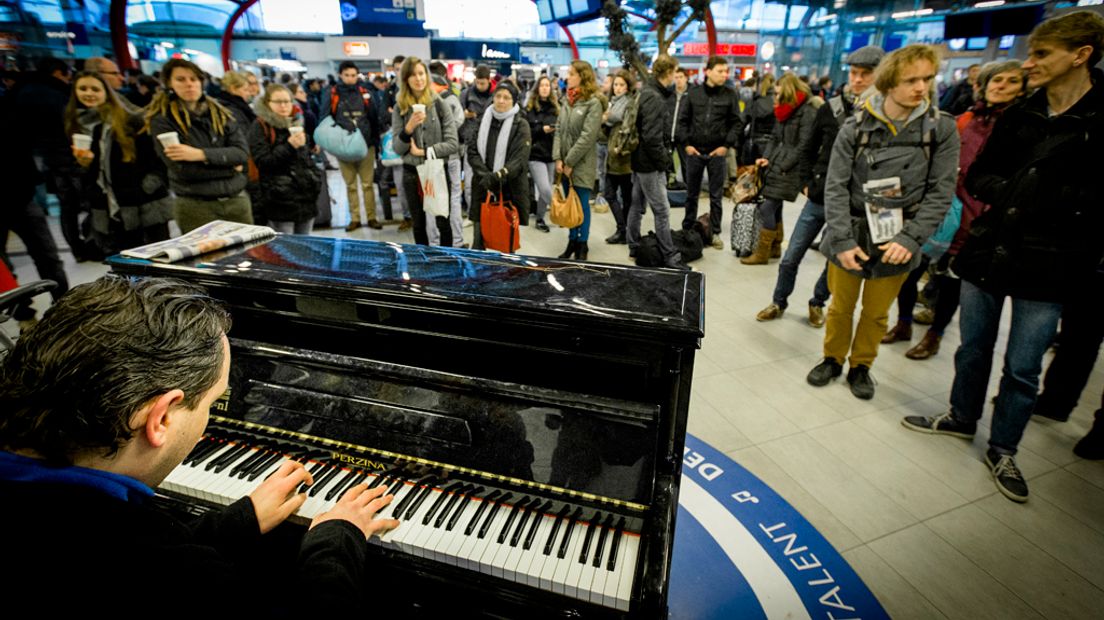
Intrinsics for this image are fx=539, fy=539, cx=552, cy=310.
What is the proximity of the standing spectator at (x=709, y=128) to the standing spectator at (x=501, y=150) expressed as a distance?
2.02 m

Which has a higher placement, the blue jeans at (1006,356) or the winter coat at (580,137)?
the winter coat at (580,137)

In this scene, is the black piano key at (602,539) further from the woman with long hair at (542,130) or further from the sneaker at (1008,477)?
the woman with long hair at (542,130)

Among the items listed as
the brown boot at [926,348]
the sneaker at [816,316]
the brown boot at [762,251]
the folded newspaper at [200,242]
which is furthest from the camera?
the brown boot at [762,251]

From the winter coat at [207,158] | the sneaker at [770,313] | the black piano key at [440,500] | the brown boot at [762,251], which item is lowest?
the sneaker at [770,313]

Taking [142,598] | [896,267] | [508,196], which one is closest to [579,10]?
[508,196]

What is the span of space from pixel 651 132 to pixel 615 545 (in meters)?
4.11

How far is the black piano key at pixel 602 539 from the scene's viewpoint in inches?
48.5

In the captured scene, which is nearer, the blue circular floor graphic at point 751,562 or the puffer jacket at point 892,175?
the blue circular floor graphic at point 751,562

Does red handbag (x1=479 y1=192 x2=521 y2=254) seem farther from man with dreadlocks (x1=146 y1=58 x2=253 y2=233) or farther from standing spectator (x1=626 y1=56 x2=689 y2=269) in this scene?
man with dreadlocks (x1=146 y1=58 x2=253 y2=233)

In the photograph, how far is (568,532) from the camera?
1304mm

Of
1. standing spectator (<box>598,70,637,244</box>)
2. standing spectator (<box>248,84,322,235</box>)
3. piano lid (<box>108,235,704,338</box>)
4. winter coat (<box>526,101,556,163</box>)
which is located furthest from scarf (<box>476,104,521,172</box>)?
piano lid (<box>108,235,704,338</box>)

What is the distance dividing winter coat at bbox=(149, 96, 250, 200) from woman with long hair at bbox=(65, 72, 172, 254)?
0.60 m

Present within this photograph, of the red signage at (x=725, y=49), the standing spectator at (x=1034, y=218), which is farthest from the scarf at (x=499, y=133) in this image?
the red signage at (x=725, y=49)

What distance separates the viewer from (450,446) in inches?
55.5
